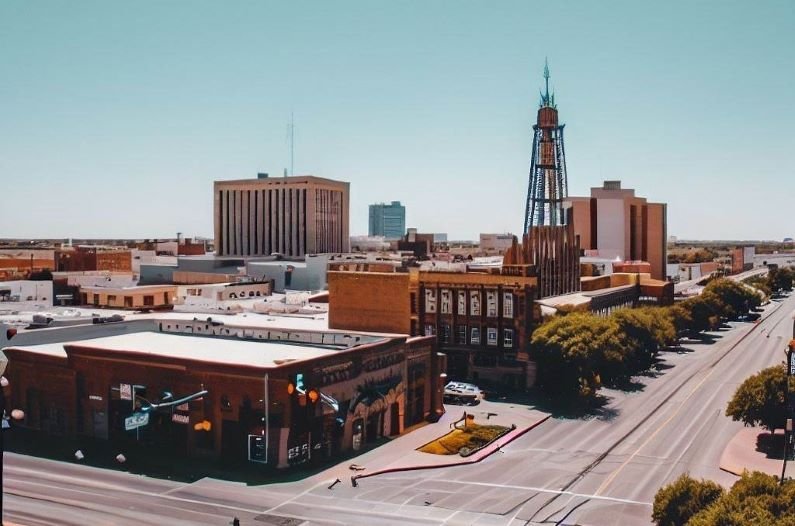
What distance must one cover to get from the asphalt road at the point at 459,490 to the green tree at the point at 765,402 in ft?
10.3

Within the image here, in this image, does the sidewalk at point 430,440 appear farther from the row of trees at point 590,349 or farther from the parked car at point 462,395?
the row of trees at point 590,349

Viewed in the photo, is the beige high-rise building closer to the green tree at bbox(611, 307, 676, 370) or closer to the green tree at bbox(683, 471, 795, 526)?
the green tree at bbox(611, 307, 676, 370)

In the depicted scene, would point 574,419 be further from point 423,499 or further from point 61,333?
point 61,333

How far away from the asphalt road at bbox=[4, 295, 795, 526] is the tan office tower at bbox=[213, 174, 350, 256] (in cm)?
11407

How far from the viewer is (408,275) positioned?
8025 centimetres

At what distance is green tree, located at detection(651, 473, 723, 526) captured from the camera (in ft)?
108

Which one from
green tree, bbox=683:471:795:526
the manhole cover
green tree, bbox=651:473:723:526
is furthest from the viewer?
the manhole cover

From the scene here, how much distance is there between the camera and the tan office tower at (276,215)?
171 m

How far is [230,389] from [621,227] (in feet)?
473

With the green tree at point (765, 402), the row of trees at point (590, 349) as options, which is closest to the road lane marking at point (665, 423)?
the row of trees at point (590, 349)

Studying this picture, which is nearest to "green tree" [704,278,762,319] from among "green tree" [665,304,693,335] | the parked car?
"green tree" [665,304,693,335]

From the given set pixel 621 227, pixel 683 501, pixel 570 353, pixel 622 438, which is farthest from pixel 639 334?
pixel 621 227

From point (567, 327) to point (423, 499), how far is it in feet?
113

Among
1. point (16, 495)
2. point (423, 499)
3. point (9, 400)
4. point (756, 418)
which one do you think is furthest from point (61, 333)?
point (756, 418)
